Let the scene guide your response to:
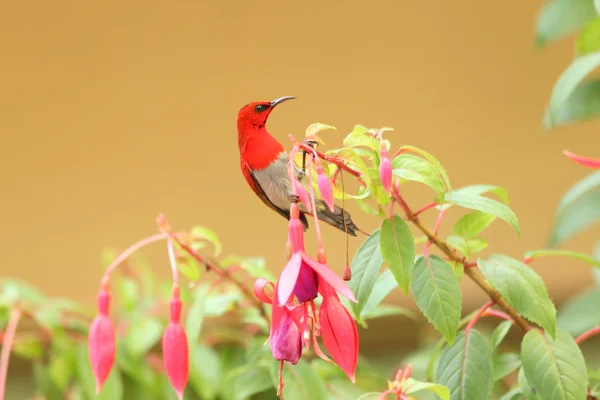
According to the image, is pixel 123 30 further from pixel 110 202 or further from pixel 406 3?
pixel 406 3

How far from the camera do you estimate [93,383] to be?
750mm

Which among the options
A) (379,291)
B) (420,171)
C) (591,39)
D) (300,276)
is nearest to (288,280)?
(300,276)

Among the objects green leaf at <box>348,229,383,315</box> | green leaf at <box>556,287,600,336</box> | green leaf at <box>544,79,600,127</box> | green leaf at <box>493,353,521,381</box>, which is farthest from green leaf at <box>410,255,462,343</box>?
green leaf at <box>544,79,600,127</box>

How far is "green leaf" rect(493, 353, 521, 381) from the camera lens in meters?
0.51

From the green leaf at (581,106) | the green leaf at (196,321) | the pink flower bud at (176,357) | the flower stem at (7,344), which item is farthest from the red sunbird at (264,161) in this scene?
the green leaf at (581,106)

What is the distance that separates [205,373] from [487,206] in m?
0.42

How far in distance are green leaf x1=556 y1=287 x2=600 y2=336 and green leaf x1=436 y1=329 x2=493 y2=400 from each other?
0.90 ft

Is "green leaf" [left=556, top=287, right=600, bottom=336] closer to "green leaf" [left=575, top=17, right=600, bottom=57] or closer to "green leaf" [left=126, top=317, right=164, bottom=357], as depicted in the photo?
"green leaf" [left=575, top=17, right=600, bottom=57]

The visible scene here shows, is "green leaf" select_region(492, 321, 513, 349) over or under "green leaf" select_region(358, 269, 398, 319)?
under

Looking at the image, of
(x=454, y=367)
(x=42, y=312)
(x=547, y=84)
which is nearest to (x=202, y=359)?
(x=42, y=312)

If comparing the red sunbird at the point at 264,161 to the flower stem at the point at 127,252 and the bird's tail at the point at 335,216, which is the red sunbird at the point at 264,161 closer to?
the bird's tail at the point at 335,216

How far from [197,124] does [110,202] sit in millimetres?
330

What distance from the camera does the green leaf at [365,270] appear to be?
0.41 m

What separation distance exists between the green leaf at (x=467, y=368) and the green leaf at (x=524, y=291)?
0.15 feet
